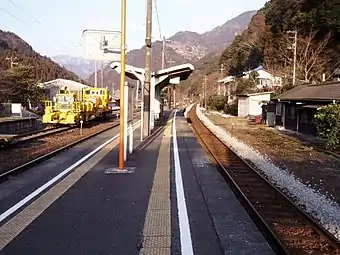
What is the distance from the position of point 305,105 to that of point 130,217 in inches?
790

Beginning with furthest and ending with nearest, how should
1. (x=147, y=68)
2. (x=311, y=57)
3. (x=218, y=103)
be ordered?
(x=218, y=103)
(x=311, y=57)
(x=147, y=68)

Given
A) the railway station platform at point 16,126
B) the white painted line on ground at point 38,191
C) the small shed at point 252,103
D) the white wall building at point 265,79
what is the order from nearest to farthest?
1. the white painted line on ground at point 38,191
2. the railway station platform at point 16,126
3. the small shed at point 252,103
4. the white wall building at point 265,79

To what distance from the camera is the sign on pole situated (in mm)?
12586

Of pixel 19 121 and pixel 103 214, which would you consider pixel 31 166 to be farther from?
pixel 19 121

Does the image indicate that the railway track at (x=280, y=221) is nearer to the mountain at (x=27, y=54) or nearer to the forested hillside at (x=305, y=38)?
the forested hillside at (x=305, y=38)

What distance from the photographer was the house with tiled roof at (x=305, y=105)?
23.2 meters

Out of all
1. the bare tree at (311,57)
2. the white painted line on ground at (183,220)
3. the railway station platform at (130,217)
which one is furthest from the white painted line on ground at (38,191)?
the bare tree at (311,57)

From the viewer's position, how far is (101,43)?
12578 millimetres

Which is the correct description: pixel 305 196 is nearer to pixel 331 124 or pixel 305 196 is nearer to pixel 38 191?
pixel 38 191

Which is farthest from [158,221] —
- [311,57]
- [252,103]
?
[311,57]

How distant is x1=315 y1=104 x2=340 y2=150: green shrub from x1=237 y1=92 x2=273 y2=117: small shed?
2655 centimetres

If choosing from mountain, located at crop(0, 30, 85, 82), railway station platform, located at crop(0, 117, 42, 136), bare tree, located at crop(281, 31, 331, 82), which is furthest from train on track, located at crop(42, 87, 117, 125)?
mountain, located at crop(0, 30, 85, 82)

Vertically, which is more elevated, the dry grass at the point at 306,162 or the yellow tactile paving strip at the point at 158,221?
the yellow tactile paving strip at the point at 158,221

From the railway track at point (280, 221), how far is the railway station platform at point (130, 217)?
0.20 meters
